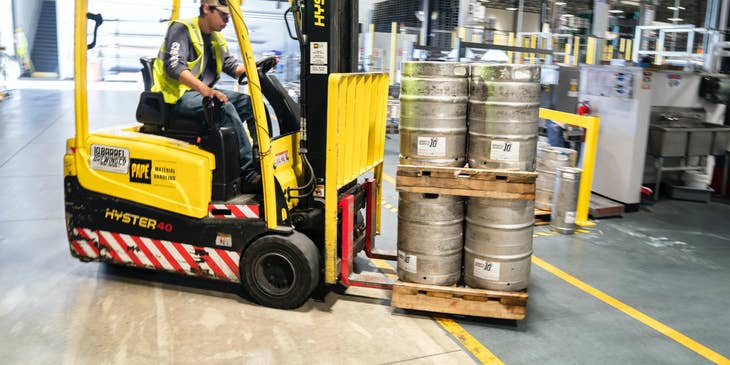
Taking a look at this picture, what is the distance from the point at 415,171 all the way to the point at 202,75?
1.96 m

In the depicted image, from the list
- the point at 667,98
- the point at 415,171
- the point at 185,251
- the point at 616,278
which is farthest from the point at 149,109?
the point at 667,98

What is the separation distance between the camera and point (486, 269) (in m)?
4.07

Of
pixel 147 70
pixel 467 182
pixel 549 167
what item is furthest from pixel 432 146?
pixel 549 167

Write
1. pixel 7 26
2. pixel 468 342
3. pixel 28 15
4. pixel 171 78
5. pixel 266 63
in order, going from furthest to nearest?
pixel 28 15
pixel 7 26
pixel 266 63
pixel 171 78
pixel 468 342

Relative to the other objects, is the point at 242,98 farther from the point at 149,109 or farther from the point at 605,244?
the point at 605,244

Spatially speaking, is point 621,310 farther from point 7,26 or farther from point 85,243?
point 7,26

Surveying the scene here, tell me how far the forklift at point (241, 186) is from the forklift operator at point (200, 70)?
0.10m

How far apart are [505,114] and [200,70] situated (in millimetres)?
2360

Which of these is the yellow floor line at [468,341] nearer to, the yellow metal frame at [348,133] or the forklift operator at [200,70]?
the yellow metal frame at [348,133]

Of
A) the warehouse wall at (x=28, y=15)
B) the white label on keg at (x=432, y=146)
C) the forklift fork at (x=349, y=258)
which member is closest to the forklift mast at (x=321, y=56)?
the forklift fork at (x=349, y=258)

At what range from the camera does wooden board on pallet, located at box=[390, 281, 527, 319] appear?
3989 mm

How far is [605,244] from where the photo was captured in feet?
20.3

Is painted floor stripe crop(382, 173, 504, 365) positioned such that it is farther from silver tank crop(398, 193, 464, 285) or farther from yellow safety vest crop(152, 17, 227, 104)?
yellow safety vest crop(152, 17, 227, 104)

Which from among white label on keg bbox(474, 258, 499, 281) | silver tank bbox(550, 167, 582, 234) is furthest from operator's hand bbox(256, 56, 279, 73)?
silver tank bbox(550, 167, 582, 234)
